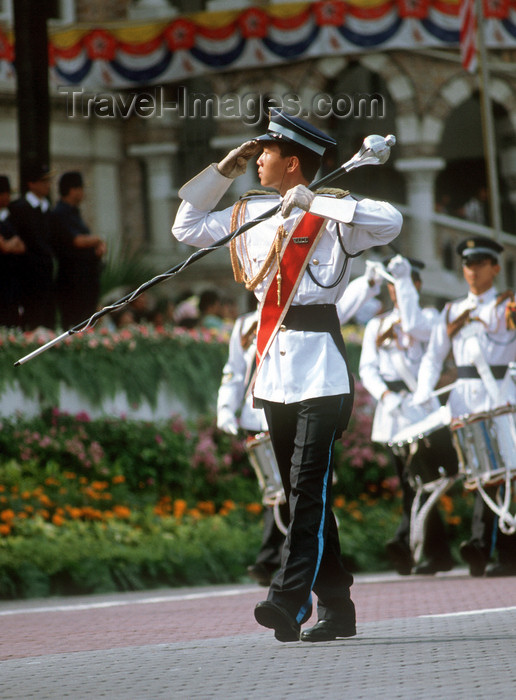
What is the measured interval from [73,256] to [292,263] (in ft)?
22.8

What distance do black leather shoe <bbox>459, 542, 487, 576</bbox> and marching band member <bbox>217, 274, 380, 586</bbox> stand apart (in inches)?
45.4

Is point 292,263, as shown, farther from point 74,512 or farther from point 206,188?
point 74,512

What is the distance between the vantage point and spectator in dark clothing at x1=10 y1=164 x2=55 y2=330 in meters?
13.0

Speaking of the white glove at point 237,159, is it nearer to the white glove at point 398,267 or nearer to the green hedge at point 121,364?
the white glove at point 398,267

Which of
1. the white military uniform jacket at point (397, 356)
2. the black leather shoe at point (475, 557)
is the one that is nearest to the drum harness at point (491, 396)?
the black leather shoe at point (475, 557)

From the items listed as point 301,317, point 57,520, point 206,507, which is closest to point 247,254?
point 301,317

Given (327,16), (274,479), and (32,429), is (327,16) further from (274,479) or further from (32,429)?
(274,479)

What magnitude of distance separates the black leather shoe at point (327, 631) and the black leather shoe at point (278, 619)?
169 millimetres

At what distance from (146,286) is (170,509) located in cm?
558

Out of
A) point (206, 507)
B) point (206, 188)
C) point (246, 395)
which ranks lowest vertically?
point (206, 507)

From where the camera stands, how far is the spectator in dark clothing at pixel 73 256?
13312 millimetres

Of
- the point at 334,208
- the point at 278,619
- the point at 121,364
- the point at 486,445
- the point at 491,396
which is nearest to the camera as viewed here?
the point at 278,619

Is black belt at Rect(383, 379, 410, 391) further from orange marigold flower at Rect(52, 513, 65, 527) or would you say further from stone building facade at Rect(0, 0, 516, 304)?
stone building facade at Rect(0, 0, 516, 304)

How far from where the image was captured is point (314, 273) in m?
6.65
